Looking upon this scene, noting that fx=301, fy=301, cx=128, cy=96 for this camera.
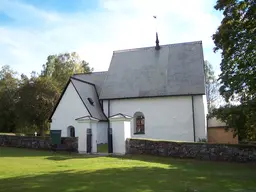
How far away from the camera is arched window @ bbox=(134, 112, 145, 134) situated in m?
28.6

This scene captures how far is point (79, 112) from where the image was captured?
26.6 m

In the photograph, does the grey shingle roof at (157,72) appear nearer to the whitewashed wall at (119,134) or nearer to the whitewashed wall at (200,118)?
the whitewashed wall at (200,118)

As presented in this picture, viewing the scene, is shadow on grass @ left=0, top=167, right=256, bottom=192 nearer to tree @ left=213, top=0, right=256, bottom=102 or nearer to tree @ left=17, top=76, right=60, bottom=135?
tree @ left=213, top=0, right=256, bottom=102

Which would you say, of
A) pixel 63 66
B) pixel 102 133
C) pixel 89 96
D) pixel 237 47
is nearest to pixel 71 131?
pixel 102 133

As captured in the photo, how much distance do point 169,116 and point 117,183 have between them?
1822cm

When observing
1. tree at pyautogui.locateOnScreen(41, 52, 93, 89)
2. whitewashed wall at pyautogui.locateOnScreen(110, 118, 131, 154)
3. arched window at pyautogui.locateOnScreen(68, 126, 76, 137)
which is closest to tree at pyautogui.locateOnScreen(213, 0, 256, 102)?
whitewashed wall at pyautogui.locateOnScreen(110, 118, 131, 154)

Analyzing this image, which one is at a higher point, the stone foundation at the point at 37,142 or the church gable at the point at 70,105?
the church gable at the point at 70,105

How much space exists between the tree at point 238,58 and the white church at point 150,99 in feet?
31.4

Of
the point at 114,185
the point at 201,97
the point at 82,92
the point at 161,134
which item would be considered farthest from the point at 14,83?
the point at 114,185

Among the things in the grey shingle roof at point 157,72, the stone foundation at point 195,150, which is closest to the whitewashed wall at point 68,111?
the grey shingle roof at point 157,72

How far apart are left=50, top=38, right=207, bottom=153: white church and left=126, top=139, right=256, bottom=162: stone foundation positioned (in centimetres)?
515

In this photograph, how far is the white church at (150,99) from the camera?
87.7 feet

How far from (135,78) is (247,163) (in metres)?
15.2

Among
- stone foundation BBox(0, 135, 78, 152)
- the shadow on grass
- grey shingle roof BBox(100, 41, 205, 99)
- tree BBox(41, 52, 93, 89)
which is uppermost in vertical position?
tree BBox(41, 52, 93, 89)
